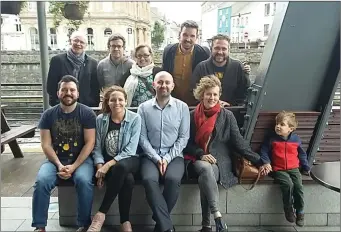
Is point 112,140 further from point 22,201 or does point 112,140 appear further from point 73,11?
point 73,11

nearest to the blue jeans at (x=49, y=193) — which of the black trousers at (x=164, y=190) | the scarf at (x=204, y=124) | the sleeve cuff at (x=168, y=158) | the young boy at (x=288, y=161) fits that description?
the black trousers at (x=164, y=190)

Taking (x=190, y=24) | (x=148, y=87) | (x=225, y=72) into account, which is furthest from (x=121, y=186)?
(x=190, y=24)

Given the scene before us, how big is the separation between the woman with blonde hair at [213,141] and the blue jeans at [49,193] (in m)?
0.77

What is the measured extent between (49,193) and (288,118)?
185 centimetres

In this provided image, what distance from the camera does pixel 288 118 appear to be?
2.83 m

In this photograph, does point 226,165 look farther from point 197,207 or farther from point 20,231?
point 20,231

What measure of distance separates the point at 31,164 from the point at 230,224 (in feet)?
8.92

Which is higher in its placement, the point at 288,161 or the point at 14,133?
the point at 288,161

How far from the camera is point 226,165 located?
2824 millimetres

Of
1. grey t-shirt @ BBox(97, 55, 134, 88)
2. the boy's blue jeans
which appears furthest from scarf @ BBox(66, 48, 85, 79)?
the boy's blue jeans

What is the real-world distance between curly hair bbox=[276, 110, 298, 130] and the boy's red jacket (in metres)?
0.09

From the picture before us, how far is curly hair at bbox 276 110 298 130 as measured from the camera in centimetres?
282

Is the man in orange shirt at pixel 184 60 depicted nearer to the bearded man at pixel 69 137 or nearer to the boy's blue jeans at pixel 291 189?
the bearded man at pixel 69 137

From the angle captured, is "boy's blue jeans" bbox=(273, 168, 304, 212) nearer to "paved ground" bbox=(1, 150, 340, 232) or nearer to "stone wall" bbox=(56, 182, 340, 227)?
"stone wall" bbox=(56, 182, 340, 227)
